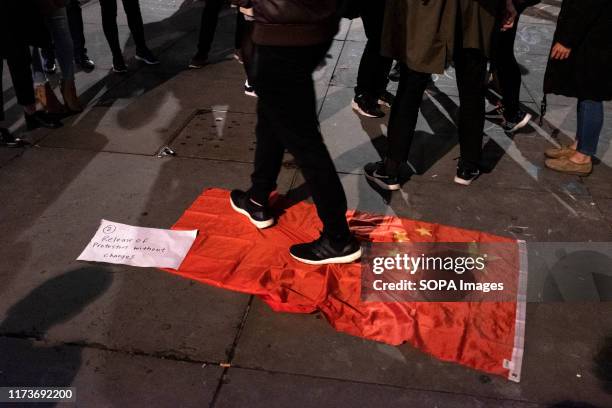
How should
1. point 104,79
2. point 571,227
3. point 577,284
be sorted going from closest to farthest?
point 577,284, point 571,227, point 104,79

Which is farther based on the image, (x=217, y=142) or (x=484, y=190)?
(x=217, y=142)

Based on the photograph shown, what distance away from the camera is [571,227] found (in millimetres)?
2992

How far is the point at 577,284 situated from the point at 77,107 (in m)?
3.83

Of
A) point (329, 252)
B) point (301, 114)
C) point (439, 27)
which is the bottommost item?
point (329, 252)

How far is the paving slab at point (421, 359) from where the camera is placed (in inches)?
81.0

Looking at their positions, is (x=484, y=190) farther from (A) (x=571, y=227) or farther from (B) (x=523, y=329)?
Answer: (B) (x=523, y=329)

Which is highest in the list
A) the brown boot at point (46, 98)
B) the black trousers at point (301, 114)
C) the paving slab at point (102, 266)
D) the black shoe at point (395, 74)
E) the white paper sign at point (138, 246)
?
the black trousers at point (301, 114)

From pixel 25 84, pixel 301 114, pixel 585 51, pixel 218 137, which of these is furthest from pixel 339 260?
pixel 25 84

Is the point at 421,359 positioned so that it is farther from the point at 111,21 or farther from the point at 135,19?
the point at 135,19

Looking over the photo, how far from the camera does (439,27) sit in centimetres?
284

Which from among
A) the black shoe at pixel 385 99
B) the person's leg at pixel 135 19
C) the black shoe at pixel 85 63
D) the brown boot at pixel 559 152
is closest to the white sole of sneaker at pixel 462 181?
the brown boot at pixel 559 152

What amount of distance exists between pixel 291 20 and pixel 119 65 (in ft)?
11.3

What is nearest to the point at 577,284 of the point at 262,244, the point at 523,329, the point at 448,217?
the point at 523,329

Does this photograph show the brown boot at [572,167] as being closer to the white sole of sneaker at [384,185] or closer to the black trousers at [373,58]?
the white sole of sneaker at [384,185]
